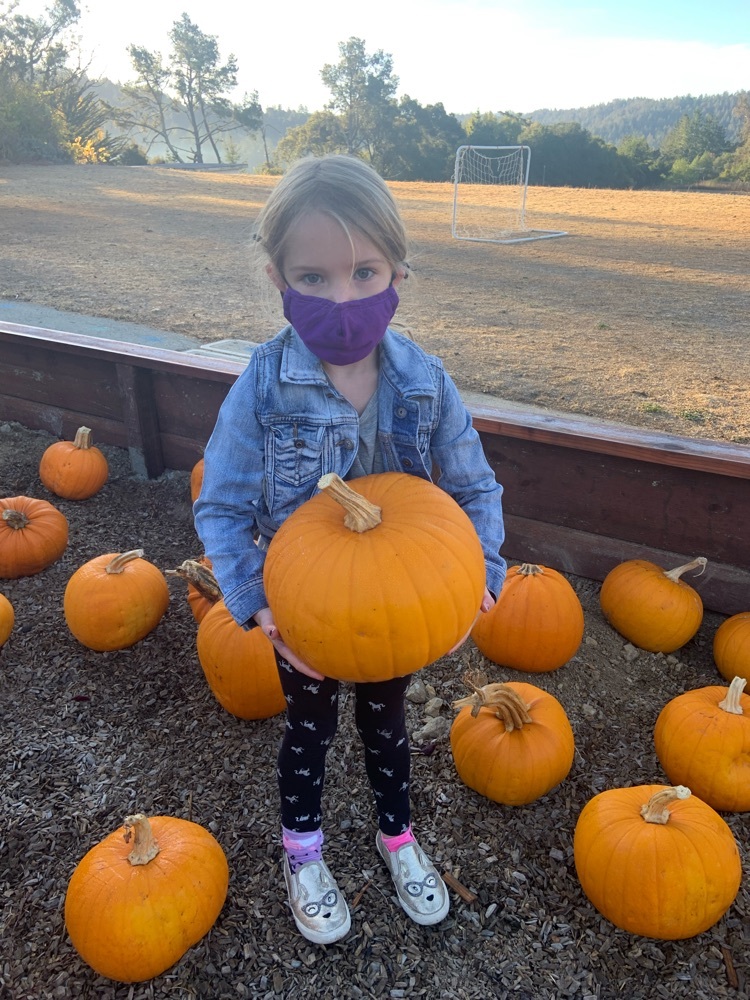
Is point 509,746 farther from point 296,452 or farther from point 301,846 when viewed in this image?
point 296,452

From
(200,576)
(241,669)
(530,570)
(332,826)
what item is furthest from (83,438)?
(332,826)

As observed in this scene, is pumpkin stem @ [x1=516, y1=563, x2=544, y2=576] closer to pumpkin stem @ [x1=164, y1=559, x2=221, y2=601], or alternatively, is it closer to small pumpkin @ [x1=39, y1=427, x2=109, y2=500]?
pumpkin stem @ [x1=164, y1=559, x2=221, y2=601]

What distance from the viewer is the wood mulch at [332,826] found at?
1.88 m

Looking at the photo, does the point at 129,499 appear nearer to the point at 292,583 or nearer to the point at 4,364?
the point at 4,364

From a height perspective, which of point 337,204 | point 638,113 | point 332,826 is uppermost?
point 638,113

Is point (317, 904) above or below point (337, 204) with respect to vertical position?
below

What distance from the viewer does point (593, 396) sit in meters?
5.41

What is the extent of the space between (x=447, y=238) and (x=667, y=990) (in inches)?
592

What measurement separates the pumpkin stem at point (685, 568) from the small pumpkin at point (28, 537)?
290 centimetres

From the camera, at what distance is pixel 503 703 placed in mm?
2330

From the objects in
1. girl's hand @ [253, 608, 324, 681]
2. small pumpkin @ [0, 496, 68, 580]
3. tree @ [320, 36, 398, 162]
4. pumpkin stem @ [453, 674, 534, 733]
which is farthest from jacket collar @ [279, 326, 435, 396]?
tree @ [320, 36, 398, 162]

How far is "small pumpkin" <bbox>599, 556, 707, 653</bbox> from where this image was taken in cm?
296

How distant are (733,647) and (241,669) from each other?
6.16ft

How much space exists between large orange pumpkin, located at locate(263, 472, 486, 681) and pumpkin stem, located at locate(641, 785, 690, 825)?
0.83m
